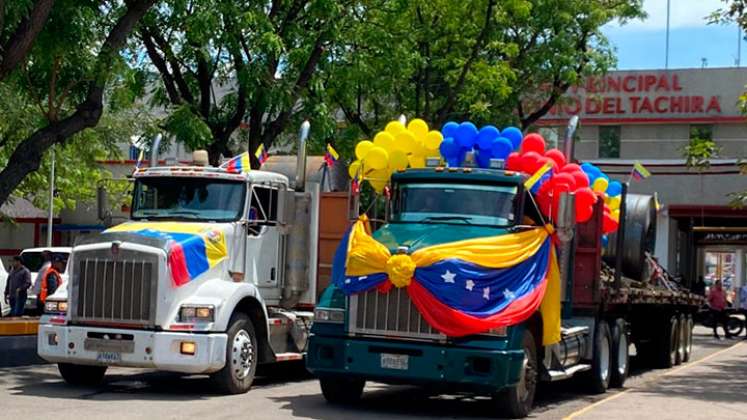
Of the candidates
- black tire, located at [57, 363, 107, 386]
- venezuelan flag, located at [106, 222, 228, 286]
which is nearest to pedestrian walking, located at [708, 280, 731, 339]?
venezuelan flag, located at [106, 222, 228, 286]

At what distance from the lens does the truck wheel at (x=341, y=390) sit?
46.2 ft

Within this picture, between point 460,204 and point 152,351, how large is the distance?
13.5ft

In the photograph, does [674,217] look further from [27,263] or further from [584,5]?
[27,263]

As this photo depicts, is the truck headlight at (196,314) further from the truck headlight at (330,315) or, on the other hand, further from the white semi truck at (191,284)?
the truck headlight at (330,315)

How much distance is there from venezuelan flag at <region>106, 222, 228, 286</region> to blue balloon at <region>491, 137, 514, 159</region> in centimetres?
371

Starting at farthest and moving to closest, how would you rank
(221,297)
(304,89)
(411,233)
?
1. (304,89)
2. (221,297)
3. (411,233)

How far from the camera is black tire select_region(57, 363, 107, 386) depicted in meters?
15.4

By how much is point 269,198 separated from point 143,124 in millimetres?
12885

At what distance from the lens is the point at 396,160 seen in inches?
591

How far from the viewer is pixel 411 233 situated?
13680 mm

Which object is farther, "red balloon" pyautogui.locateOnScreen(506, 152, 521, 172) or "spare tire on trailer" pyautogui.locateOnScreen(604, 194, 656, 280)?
"spare tire on trailer" pyautogui.locateOnScreen(604, 194, 656, 280)

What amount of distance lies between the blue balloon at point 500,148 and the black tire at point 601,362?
3.27m

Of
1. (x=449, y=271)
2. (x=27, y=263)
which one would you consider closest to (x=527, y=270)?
(x=449, y=271)

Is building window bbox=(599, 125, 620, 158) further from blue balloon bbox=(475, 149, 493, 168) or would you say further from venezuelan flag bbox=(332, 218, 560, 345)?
venezuelan flag bbox=(332, 218, 560, 345)
